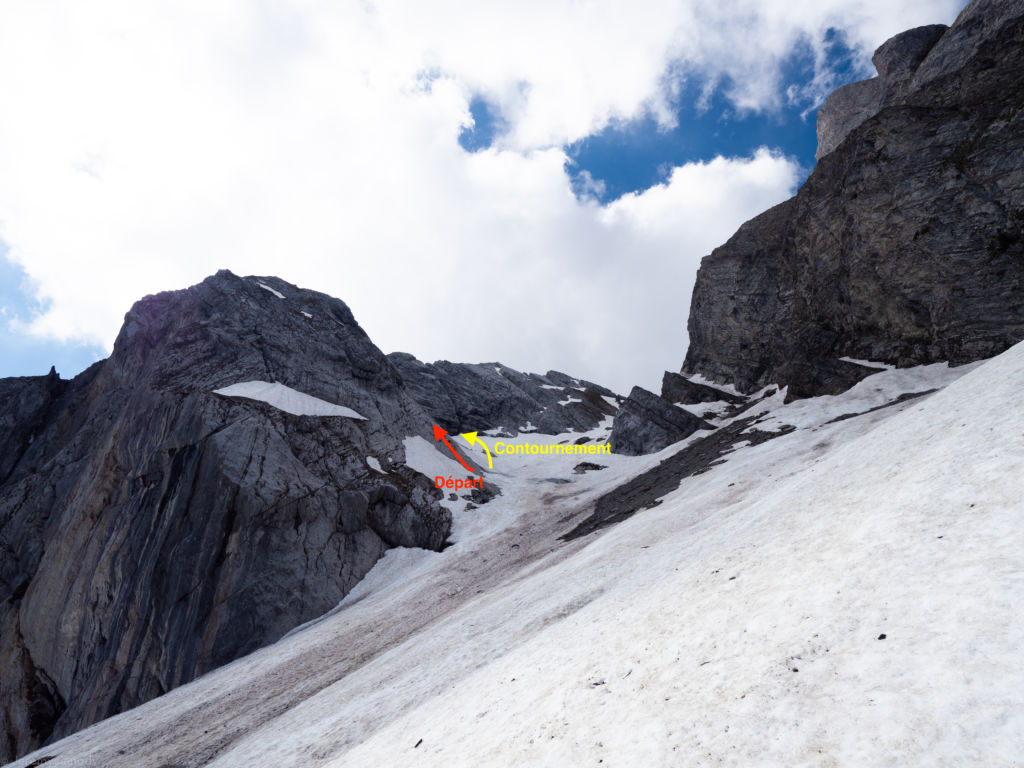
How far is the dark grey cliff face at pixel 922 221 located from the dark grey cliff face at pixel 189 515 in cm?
3738

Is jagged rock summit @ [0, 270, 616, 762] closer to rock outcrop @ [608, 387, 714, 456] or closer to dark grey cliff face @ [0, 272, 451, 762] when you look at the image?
dark grey cliff face @ [0, 272, 451, 762]

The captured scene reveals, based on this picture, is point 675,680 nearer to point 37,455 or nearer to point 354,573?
point 354,573

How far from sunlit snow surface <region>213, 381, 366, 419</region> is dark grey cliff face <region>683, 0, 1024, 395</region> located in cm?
4109

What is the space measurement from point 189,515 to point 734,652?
3722 centimetres

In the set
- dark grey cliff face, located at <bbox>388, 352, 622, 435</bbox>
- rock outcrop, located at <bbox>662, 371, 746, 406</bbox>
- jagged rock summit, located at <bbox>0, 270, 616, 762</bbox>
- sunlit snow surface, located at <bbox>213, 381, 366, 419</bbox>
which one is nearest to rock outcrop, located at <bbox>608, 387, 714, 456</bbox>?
rock outcrop, located at <bbox>662, 371, 746, 406</bbox>

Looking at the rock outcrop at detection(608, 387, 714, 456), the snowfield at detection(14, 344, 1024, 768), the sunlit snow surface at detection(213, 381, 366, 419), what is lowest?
the snowfield at detection(14, 344, 1024, 768)

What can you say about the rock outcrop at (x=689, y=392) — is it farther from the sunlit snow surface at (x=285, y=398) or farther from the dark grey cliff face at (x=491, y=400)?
the sunlit snow surface at (x=285, y=398)

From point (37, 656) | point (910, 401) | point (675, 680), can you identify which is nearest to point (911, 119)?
point (910, 401)

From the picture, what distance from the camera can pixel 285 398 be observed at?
4481 centimetres

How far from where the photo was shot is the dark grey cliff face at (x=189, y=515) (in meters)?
31.5

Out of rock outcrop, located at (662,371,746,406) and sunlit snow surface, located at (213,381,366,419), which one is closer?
sunlit snow surface, located at (213,381,366,419)

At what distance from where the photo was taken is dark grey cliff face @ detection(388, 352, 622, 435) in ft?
331

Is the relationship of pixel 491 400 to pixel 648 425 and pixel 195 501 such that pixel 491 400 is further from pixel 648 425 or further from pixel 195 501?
pixel 195 501

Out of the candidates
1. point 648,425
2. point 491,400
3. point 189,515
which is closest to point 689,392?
point 648,425
